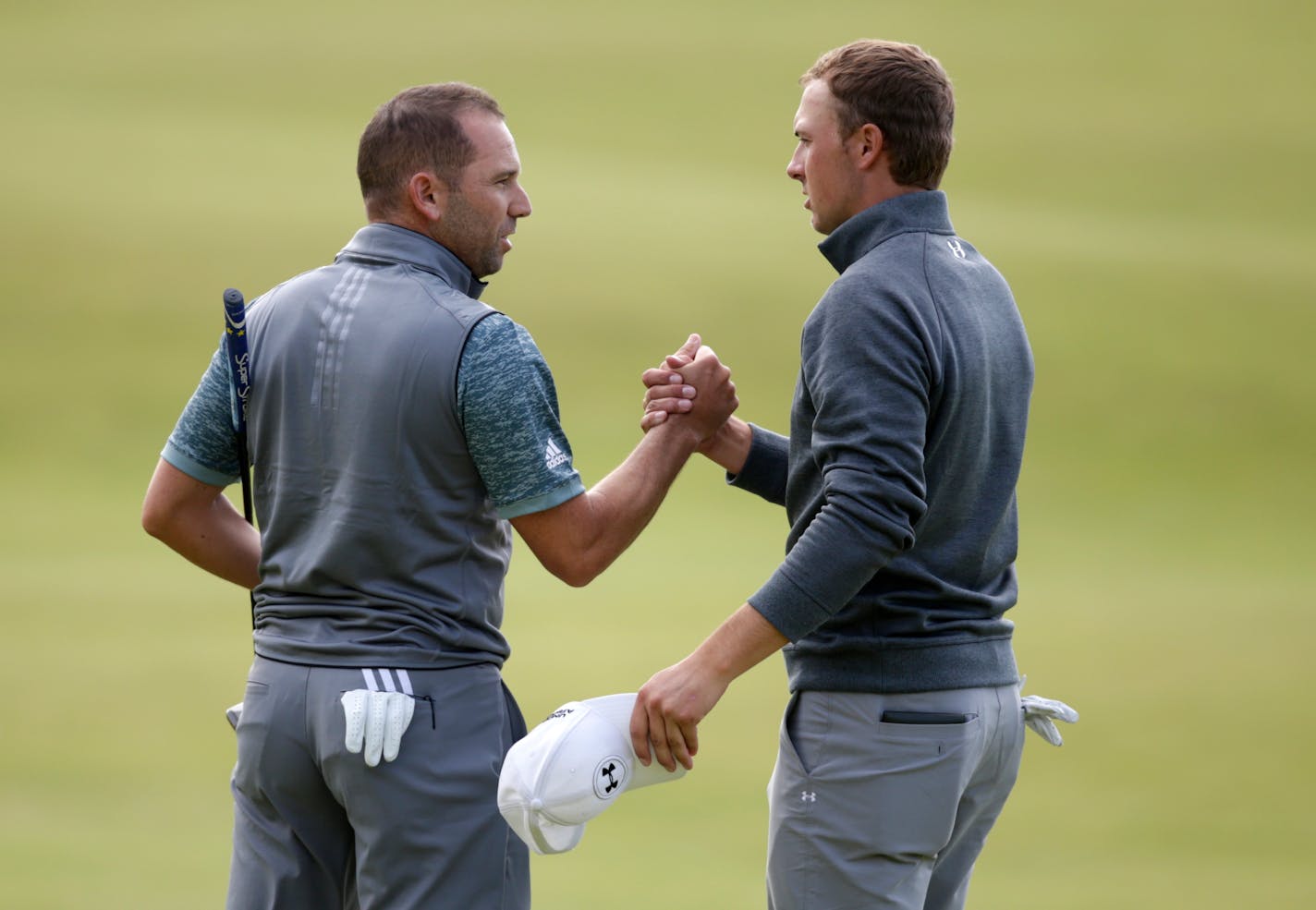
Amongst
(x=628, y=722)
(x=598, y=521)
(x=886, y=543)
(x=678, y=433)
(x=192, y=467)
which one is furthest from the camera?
(x=678, y=433)

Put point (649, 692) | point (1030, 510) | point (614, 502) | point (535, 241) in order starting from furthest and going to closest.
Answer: point (535, 241) < point (1030, 510) < point (614, 502) < point (649, 692)

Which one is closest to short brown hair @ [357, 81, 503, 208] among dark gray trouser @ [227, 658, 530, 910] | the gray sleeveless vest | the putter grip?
the gray sleeveless vest

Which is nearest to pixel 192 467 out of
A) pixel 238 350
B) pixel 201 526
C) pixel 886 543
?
pixel 201 526

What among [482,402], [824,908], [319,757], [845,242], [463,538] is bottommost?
[824,908]

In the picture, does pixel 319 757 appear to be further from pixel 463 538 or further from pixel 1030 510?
pixel 1030 510

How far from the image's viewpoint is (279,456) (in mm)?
2070

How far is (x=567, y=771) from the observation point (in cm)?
191

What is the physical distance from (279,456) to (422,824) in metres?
0.51

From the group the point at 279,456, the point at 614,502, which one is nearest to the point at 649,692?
the point at 614,502

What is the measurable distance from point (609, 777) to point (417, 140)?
88 centimetres

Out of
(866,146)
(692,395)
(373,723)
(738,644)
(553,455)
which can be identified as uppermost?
(866,146)

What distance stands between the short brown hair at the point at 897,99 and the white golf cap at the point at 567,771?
790 millimetres

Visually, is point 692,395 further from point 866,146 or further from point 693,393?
point 866,146

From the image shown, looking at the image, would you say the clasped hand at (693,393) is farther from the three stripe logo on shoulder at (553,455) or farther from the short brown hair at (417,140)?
the short brown hair at (417,140)
